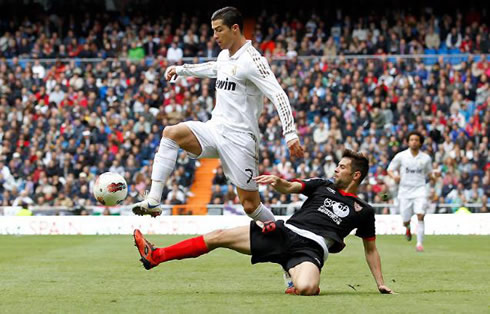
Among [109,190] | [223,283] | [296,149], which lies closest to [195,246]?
[223,283]

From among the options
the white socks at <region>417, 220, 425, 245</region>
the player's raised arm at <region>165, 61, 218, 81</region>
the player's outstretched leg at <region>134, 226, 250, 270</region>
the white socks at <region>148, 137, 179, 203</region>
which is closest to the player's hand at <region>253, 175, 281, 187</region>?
the player's outstretched leg at <region>134, 226, 250, 270</region>

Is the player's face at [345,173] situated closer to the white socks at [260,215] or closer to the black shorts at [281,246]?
the black shorts at [281,246]

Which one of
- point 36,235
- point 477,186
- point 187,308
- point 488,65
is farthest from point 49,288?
point 488,65

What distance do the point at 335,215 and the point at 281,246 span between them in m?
0.58

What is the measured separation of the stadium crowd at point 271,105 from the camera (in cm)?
2448

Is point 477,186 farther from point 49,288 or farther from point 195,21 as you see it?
point 49,288

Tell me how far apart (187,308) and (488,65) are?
825 inches

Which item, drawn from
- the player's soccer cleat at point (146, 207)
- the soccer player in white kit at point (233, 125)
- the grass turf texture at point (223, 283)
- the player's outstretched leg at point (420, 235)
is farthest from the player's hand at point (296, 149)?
the player's outstretched leg at point (420, 235)

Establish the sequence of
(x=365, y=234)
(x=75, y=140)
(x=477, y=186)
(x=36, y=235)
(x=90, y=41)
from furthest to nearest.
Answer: (x=90, y=41) → (x=75, y=140) → (x=477, y=186) → (x=36, y=235) → (x=365, y=234)

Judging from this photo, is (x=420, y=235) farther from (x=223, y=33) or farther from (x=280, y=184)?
(x=280, y=184)

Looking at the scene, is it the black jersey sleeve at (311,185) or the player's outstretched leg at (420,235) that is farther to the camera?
the player's outstretched leg at (420,235)

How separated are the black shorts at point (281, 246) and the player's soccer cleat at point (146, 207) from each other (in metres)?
1.02

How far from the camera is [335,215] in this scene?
884 centimetres

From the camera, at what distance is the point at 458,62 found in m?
26.9
